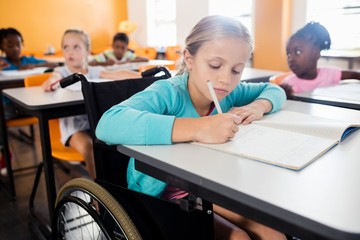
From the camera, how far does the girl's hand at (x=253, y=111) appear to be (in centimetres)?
99

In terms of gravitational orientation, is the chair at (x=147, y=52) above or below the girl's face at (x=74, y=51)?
below

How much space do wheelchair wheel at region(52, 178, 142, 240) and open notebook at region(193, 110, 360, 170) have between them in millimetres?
249

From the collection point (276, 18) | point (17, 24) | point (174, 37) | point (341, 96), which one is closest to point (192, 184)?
point (341, 96)

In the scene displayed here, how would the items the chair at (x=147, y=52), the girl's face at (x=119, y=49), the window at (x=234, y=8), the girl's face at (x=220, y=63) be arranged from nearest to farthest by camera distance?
the girl's face at (x=220, y=63), the girl's face at (x=119, y=49), the window at (x=234, y=8), the chair at (x=147, y=52)

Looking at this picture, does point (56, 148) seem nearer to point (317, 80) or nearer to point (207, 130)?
point (207, 130)

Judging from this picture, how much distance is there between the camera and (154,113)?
92 cm

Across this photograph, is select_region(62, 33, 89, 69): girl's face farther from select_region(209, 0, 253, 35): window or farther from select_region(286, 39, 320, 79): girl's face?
select_region(209, 0, 253, 35): window

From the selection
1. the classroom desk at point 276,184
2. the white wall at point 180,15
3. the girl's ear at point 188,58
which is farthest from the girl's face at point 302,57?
the white wall at point 180,15

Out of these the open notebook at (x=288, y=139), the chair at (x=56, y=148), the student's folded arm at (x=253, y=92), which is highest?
the student's folded arm at (x=253, y=92)

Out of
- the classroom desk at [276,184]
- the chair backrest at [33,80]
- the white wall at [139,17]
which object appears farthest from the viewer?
the white wall at [139,17]

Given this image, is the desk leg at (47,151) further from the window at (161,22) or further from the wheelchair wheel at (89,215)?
the window at (161,22)

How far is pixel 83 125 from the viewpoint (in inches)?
74.9

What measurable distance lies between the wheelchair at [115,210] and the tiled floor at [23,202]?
894 mm

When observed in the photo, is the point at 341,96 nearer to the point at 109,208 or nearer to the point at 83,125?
the point at 109,208
